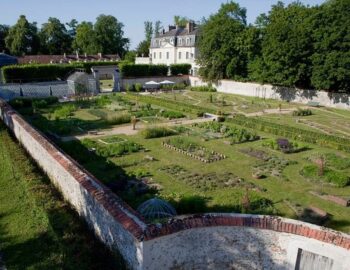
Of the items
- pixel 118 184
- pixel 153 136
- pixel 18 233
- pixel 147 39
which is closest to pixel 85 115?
pixel 153 136

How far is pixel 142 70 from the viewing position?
5162 centimetres

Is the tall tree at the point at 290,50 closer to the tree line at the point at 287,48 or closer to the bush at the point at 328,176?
the tree line at the point at 287,48

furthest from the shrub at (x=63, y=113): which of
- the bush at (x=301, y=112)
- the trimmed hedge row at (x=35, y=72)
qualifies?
the bush at (x=301, y=112)

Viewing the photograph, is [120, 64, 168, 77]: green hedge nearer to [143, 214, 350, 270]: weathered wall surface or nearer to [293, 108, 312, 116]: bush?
[293, 108, 312, 116]: bush

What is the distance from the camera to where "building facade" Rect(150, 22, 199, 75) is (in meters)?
61.5

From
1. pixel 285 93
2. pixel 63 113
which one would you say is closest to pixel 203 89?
pixel 285 93

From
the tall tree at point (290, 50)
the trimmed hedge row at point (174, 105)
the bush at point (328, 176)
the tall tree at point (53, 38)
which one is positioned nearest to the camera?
the bush at point (328, 176)

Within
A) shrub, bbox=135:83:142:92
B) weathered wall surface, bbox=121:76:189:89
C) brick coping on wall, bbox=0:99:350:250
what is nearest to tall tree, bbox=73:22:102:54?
weathered wall surface, bbox=121:76:189:89

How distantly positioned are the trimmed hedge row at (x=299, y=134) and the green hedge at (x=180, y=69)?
2857 centimetres

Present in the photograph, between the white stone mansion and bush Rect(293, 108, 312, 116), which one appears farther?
the white stone mansion

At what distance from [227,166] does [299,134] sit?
8.37m

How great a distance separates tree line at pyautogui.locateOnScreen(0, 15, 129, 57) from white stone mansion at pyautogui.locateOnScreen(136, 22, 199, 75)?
23031 millimetres

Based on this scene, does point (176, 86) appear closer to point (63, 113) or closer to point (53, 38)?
point (63, 113)

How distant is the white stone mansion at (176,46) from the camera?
61684 mm
